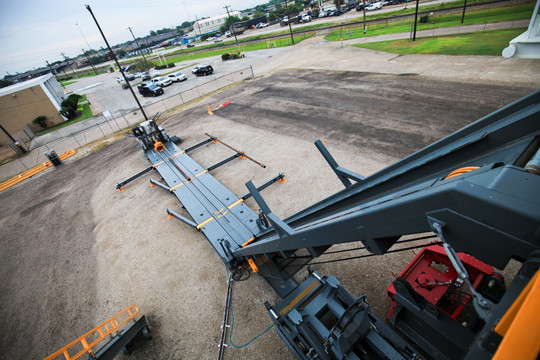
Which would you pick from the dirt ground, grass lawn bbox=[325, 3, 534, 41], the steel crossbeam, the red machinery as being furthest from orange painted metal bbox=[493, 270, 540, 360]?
grass lawn bbox=[325, 3, 534, 41]

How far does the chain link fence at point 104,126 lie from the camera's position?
62.7ft

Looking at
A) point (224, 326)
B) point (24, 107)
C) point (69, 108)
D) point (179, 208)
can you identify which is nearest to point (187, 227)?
point (179, 208)

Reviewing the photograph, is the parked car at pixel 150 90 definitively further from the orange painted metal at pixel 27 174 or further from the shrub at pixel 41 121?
the orange painted metal at pixel 27 174

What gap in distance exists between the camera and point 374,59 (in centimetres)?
2212

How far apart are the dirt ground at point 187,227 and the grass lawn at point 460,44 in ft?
20.1

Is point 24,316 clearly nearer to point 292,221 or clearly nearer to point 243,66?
point 292,221

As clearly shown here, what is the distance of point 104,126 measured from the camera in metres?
23.2

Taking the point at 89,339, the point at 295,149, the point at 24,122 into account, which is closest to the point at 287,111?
the point at 295,149

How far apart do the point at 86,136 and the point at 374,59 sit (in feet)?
84.6

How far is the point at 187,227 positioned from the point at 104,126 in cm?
1928

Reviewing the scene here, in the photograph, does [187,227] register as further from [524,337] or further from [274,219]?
[524,337]

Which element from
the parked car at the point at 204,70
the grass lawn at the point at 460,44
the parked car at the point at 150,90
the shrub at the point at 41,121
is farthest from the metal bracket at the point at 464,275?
the shrub at the point at 41,121

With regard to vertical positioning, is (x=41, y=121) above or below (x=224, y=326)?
above

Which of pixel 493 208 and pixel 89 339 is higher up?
pixel 493 208
